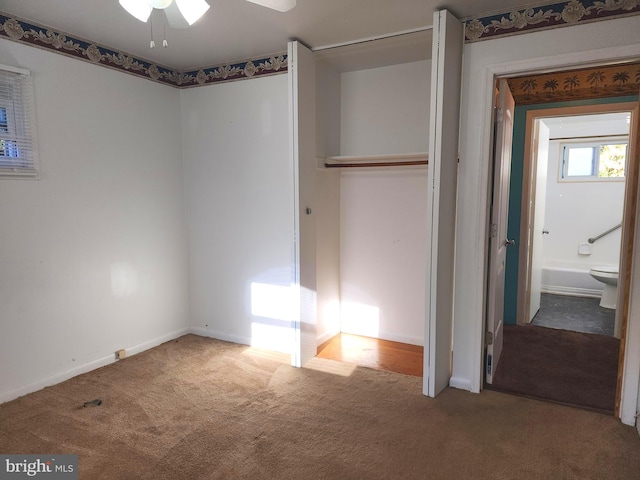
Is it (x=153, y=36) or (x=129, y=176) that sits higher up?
(x=153, y=36)

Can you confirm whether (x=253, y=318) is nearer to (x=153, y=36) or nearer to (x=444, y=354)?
(x=444, y=354)

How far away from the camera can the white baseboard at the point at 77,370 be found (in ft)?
8.84

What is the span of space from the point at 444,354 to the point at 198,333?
7.47ft

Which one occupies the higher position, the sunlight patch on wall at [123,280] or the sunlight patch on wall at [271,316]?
the sunlight patch on wall at [123,280]

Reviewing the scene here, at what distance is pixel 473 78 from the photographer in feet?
8.70

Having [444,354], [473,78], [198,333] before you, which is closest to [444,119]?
[473,78]

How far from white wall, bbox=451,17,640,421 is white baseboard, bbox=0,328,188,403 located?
2.46 metres

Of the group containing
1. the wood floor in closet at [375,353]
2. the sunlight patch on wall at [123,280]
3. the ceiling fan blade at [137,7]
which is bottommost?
the wood floor in closet at [375,353]

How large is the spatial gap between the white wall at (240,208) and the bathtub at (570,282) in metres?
4.19

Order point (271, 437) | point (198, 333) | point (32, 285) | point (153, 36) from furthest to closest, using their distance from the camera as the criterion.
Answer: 1. point (198, 333)
2. point (153, 36)
3. point (32, 285)
4. point (271, 437)

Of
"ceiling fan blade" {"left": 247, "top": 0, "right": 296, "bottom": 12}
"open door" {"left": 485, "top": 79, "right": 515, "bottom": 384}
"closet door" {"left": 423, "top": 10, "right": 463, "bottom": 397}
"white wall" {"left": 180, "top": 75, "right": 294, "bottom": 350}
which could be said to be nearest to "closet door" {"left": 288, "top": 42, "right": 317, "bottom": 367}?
"white wall" {"left": 180, "top": 75, "right": 294, "bottom": 350}

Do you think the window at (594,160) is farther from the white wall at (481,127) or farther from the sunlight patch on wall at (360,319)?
the white wall at (481,127)

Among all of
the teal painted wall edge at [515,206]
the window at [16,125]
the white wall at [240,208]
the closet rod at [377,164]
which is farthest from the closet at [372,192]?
the window at [16,125]

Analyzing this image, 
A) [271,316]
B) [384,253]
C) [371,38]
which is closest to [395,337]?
[384,253]
